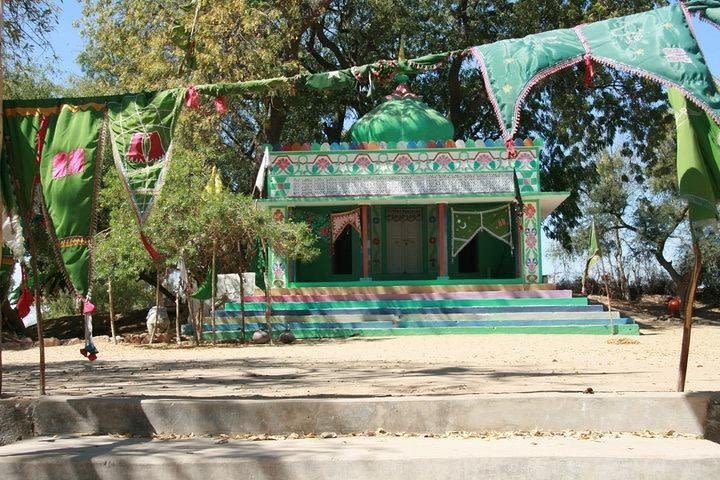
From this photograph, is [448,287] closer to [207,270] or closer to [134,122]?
[207,270]

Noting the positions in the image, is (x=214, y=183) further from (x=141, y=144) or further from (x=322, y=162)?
(x=141, y=144)

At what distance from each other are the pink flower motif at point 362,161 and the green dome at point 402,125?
98 centimetres

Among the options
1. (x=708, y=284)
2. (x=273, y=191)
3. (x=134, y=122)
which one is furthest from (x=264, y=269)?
(x=708, y=284)

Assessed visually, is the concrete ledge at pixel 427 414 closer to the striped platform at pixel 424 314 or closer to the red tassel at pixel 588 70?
the red tassel at pixel 588 70

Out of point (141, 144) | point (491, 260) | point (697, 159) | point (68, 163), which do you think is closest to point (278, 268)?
point (491, 260)

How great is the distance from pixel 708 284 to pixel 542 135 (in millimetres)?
10653

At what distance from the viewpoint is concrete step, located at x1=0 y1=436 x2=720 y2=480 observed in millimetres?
4637

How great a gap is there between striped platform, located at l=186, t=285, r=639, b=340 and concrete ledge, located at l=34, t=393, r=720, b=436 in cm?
1239

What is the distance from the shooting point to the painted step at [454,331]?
17.6m

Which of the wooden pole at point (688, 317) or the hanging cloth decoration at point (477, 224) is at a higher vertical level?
the hanging cloth decoration at point (477, 224)

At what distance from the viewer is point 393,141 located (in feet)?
72.2

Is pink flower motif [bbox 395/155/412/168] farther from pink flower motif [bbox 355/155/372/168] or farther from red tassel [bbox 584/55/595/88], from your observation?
red tassel [bbox 584/55/595/88]

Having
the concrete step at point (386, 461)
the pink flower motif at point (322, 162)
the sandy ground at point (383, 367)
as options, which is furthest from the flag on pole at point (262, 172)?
the concrete step at point (386, 461)

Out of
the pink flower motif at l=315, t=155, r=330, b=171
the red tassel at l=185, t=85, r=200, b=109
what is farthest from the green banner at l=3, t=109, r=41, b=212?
the pink flower motif at l=315, t=155, r=330, b=171
